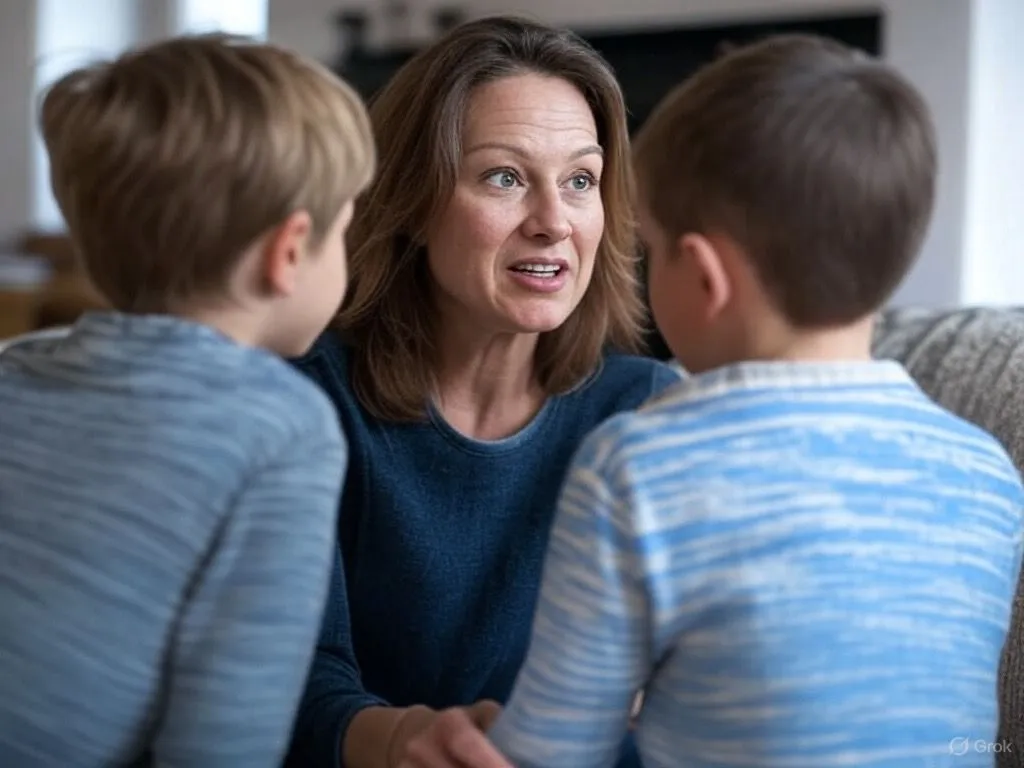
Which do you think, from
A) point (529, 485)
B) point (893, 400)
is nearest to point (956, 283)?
point (529, 485)

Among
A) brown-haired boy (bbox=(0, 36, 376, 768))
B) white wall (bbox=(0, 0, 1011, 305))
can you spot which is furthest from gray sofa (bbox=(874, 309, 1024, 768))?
white wall (bbox=(0, 0, 1011, 305))

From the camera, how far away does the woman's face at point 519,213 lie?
141 centimetres

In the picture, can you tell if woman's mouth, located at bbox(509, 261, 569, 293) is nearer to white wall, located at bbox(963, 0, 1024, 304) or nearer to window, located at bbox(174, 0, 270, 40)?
white wall, located at bbox(963, 0, 1024, 304)

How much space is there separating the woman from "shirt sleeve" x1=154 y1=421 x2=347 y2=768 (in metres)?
0.43

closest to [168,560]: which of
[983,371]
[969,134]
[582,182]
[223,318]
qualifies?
[223,318]

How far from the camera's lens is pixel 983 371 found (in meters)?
1.56

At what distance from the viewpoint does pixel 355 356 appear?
4.84 ft

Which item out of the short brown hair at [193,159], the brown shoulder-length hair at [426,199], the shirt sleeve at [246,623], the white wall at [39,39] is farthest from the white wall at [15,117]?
the shirt sleeve at [246,623]

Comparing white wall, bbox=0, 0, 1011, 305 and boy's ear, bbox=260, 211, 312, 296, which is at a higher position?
boy's ear, bbox=260, 211, 312, 296

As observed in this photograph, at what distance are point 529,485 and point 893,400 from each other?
0.57 metres

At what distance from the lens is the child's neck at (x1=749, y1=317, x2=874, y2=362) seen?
0.97 meters

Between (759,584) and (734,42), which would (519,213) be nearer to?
(759,584)

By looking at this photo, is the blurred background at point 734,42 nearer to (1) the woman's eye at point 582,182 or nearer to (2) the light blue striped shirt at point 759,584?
(1) the woman's eye at point 582,182

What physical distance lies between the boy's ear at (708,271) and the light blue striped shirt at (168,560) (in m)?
0.28
